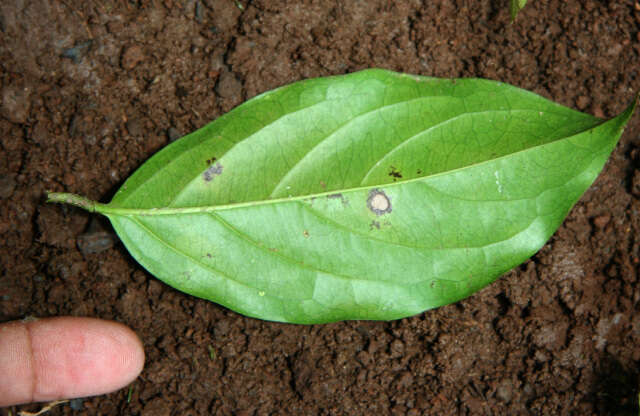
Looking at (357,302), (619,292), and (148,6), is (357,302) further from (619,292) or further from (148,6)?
(148,6)

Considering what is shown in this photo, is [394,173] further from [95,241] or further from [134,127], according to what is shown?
[95,241]

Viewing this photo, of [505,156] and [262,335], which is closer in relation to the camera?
[505,156]

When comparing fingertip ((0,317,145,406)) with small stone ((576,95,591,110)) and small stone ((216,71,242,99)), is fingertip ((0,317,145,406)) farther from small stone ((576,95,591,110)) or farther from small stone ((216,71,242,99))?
small stone ((576,95,591,110))

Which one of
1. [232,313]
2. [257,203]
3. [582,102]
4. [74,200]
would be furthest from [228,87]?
[582,102]

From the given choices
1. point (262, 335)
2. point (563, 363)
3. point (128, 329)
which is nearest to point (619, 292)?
point (563, 363)

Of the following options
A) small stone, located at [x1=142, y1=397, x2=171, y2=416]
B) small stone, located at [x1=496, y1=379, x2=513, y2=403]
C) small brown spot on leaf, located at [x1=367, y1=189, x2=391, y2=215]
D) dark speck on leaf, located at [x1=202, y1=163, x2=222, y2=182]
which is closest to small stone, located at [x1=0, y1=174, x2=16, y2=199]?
dark speck on leaf, located at [x1=202, y1=163, x2=222, y2=182]

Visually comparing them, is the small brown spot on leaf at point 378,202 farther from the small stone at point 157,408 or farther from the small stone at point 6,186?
the small stone at point 6,186
